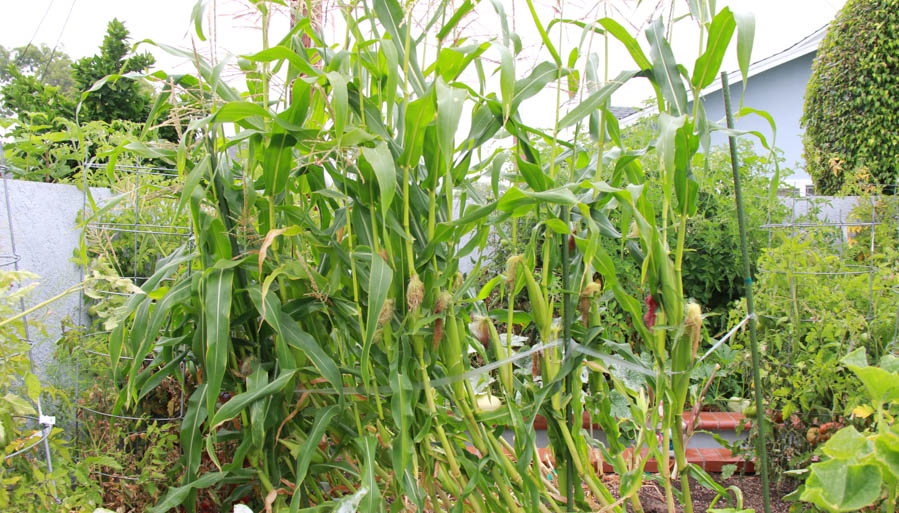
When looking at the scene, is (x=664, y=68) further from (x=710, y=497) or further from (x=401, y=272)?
(x=710, y=497)

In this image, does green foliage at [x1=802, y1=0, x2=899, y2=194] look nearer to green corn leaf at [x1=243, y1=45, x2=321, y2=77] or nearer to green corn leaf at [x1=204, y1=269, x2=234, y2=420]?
green corn leaf at [x1=243, y1=45, x2=321, y2=77]

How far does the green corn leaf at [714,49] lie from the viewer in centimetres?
108

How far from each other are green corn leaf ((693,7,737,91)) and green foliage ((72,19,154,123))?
3.88 metres

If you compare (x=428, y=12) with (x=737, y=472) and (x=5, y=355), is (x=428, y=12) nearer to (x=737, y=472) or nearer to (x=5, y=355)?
(x=5, y=355)

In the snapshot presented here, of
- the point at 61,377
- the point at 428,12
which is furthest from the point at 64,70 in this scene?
the point at 428,12

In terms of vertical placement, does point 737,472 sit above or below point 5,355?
below

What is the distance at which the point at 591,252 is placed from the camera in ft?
3.45

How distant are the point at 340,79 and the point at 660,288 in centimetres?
76

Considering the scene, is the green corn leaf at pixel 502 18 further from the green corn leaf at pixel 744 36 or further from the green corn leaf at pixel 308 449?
the green corn leaf at pixel 308 449

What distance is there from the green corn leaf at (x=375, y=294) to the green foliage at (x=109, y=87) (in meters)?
3.65

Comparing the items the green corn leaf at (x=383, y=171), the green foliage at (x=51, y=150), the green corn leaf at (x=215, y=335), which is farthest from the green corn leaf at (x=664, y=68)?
the green foliage at (x=51, y=150)

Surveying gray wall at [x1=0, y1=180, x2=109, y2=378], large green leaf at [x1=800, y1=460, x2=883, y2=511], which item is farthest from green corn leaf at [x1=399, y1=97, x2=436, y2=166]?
gray wall at [x1=0, y1=180, x2=109, y2=378]

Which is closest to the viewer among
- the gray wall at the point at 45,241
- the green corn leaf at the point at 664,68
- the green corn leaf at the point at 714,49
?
the green corn leaf at the point at 714,49

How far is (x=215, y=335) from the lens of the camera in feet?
3.64
